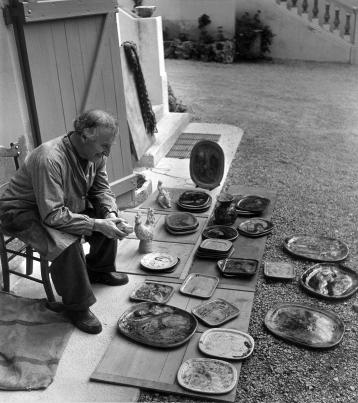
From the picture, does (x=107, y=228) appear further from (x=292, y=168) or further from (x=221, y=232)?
(x=292, y=168)

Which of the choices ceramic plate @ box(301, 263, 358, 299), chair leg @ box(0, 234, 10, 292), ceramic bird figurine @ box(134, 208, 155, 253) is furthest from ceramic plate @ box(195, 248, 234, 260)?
chair leg @ box(0, 234, 10, 292)

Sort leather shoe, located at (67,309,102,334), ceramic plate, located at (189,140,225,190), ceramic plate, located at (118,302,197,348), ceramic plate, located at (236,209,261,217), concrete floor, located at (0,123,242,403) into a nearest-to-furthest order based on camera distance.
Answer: concrete floor, located at (0,123,242,403), ceramic plate, located at (118,302,197,348), leather shoe, located at (67,309,102,334), ceramic plate, located at (236,209,261,217), ceramic plate, located at (189,140,225,190)

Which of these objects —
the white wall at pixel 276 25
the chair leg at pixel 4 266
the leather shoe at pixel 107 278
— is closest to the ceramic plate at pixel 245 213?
the leather shoe at pixel 107 278

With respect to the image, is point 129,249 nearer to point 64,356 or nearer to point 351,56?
point 64,356

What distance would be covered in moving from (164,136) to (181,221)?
238cm

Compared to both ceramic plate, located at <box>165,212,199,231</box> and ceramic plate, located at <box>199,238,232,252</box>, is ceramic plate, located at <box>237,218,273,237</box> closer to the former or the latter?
ceramic plate, located at <box>199,238,232,252</box>

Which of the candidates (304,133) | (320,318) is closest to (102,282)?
(320,318)

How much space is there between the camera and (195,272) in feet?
14.9

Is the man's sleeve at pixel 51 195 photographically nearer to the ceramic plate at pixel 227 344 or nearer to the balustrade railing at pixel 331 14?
the ceramic plate at pixel 227 344

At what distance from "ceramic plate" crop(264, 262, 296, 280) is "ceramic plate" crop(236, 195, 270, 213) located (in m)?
1.00

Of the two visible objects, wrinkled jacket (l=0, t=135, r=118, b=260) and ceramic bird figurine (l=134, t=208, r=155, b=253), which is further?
ceramic bird figurine (l=134, t=208, r=155, b=253)

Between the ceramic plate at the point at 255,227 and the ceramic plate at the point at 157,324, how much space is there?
1.44 metres

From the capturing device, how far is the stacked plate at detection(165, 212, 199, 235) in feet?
16.7

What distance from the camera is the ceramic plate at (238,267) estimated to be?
440 cm
